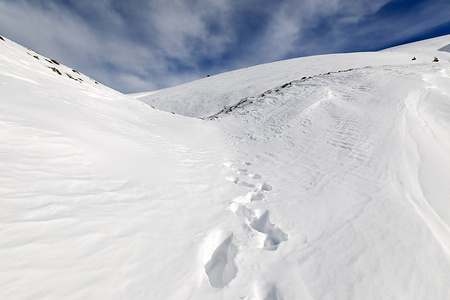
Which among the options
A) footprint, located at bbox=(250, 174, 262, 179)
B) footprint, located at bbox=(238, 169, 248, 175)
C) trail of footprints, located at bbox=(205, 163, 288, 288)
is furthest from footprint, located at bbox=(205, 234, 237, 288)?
footprint, located at bbox=(238, 169, 248, 175)

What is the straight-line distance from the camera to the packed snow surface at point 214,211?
1.71m

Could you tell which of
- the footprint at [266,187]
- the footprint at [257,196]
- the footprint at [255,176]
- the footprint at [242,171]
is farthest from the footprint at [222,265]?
the footprint at [242,171]

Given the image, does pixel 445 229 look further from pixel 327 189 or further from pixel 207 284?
pixel 207 284

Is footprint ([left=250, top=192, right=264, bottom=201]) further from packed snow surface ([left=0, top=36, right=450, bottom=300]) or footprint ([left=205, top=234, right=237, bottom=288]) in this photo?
footprint ([left=205, top=234, right=237, bottom=288])

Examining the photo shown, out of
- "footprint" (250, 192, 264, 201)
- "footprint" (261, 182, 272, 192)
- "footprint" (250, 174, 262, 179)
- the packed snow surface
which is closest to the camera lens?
the packed snow surface

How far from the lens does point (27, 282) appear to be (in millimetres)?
1354

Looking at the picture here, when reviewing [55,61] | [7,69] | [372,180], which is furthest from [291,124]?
[55,61]

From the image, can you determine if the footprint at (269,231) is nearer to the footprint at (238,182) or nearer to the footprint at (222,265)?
the footprint at (222,265)

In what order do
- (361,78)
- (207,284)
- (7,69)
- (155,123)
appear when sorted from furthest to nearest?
1. (361,78)
2. (155,123)
3. (7,69)
4. (207,284)

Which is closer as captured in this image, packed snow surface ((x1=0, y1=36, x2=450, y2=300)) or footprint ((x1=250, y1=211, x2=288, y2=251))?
packed snow surface ((x1=0, y1=36, x2=450, y2=300))

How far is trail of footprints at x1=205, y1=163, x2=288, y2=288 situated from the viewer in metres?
2.00

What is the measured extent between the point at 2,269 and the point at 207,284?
1586 millimetres

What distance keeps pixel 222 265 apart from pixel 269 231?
839mm

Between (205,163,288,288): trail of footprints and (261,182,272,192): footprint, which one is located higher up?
(261,182,272,192): footprint
